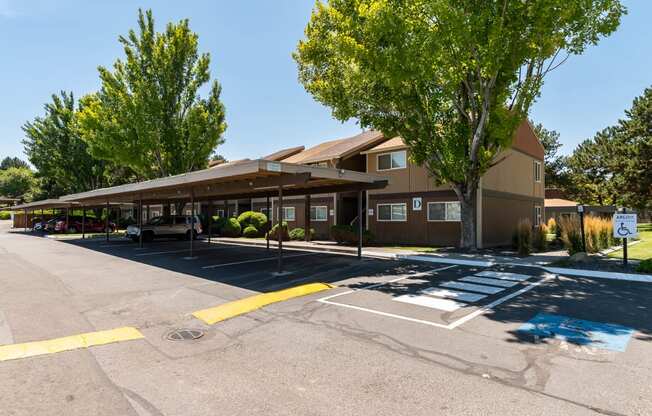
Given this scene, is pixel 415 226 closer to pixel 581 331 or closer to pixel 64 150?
pixel 581 331

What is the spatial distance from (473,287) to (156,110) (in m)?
24.9

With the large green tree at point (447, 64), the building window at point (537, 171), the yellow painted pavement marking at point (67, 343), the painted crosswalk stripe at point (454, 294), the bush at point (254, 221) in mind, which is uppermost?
the large green tree at point (447, 64)

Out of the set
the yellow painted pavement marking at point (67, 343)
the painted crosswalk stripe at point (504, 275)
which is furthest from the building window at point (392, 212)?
the yellow painted pavement marking at point (67, 343)

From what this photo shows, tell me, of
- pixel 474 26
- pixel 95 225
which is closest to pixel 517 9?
pixel 474 26

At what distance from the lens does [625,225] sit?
12.1m

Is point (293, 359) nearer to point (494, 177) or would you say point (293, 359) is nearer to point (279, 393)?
point (279, 393)

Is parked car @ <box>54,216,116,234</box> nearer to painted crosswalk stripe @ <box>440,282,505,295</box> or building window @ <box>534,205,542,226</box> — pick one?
painted crosswalk stripe @ <box>440,282,505,295</box>

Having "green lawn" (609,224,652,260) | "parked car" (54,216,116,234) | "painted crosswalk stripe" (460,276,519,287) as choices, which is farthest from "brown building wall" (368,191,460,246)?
"parked car" (54,216,116,234)

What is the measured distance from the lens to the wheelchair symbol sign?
1196 centimetres

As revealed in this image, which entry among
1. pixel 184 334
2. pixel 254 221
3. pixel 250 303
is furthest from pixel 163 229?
pixel 184 334

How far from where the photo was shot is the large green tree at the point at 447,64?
45.0ft

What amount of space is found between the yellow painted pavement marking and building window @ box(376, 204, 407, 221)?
17.8m

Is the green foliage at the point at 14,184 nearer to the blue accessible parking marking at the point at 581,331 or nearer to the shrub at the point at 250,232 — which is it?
the shrub at the point at 250,232

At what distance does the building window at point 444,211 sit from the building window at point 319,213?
25.9ft
